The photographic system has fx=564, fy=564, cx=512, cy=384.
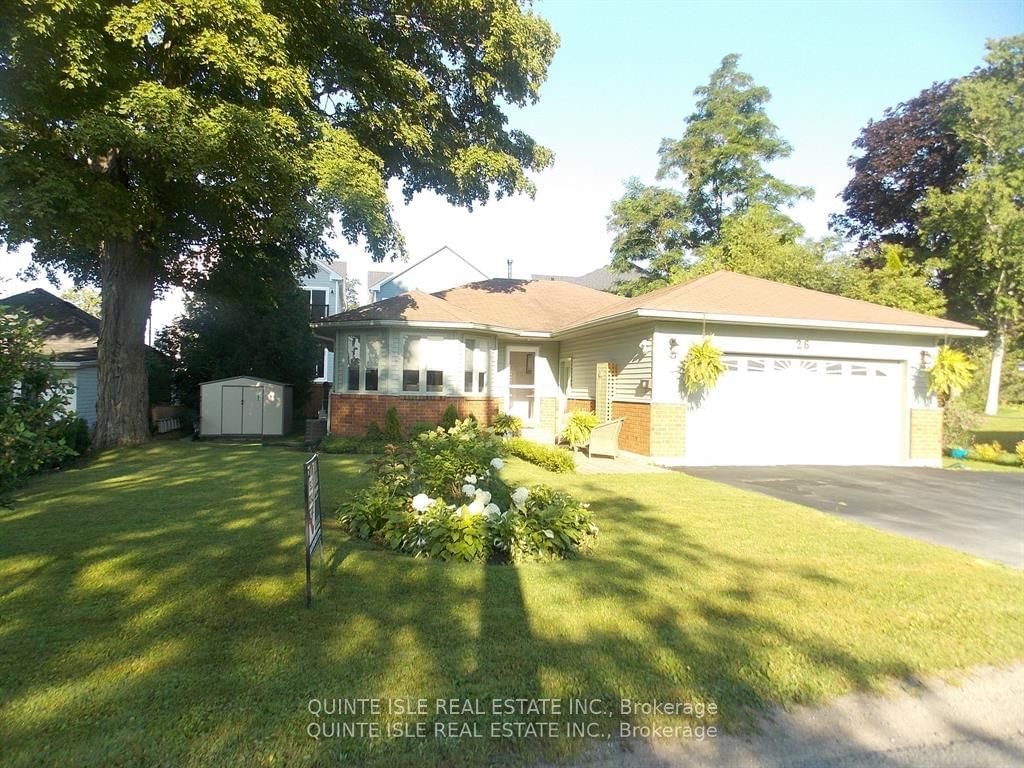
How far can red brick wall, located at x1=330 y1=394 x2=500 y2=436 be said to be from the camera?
1485cm

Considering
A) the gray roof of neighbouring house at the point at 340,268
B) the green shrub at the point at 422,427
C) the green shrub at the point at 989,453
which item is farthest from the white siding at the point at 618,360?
the gray roof of neighbouring house at the point at 340,268

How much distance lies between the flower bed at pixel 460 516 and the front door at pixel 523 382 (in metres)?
11.0

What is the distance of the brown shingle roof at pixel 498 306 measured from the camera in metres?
15.1

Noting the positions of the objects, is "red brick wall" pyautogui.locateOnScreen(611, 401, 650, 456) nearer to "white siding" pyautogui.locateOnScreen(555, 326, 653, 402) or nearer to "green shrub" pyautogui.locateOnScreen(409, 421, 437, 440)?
"white siding" pyautogui.locateOnScreen(555, 326, 653, 402)

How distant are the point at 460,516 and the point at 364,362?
1054 centimetres

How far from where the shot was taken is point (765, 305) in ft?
42.4

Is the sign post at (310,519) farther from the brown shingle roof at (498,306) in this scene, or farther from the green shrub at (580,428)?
the brown shingle roof at (498,306)

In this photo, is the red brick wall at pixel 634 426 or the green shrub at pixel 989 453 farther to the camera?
the green shrub at pixel 989 453

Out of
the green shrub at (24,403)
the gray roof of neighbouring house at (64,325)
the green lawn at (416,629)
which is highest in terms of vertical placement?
the gray roof of neighbouring house at (64,325)

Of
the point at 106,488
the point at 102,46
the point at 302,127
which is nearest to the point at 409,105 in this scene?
the point at 302,127

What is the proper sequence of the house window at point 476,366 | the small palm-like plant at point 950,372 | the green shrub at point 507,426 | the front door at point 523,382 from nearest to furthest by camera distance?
1. the small palm-like plant at point 950,372
2. the green shrub at point 507,426
3. the house window at point 476,366
4. the front door at point 523,382

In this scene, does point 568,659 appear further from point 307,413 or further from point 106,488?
point 307,413

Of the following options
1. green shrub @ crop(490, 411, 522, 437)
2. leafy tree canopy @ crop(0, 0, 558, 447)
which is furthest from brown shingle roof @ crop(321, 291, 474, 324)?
green shrub @ crop(490, 411, 522, 437)

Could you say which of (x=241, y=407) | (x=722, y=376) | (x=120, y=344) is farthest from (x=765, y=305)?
(x=241, y=407)
